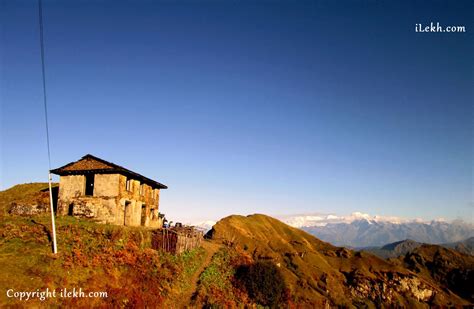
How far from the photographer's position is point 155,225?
47.4m

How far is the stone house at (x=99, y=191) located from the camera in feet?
119

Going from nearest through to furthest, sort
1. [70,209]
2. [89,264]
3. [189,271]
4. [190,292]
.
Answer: [89,264] → [190,292] → [189,271] → [70,209]

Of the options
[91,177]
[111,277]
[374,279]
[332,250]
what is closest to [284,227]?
[332,250]

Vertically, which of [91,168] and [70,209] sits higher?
[91,168]

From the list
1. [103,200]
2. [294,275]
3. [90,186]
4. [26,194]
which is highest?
[90,186]

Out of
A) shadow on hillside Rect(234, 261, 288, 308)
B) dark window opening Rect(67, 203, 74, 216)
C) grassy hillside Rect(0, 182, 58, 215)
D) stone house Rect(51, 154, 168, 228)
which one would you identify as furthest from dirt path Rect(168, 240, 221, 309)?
grassy hillside Rect(0, 182, 58, 215)

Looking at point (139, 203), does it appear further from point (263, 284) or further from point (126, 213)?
point (263, 284)

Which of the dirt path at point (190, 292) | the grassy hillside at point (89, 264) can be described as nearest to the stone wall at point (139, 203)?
the grassy hillside at point (89, 264)

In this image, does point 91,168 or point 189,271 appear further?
point 91,168

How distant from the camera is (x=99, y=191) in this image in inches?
1458

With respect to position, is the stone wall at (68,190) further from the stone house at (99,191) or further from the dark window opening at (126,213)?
the dark window opening at (126,213)

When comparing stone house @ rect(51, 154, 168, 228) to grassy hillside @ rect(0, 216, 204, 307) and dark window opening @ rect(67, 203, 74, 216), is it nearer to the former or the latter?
dark window opening @ rect(67, 203, 74, 216)

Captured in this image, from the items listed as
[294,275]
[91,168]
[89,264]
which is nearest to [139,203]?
[91,168]

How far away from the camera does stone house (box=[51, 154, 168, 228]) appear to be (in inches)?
1427
